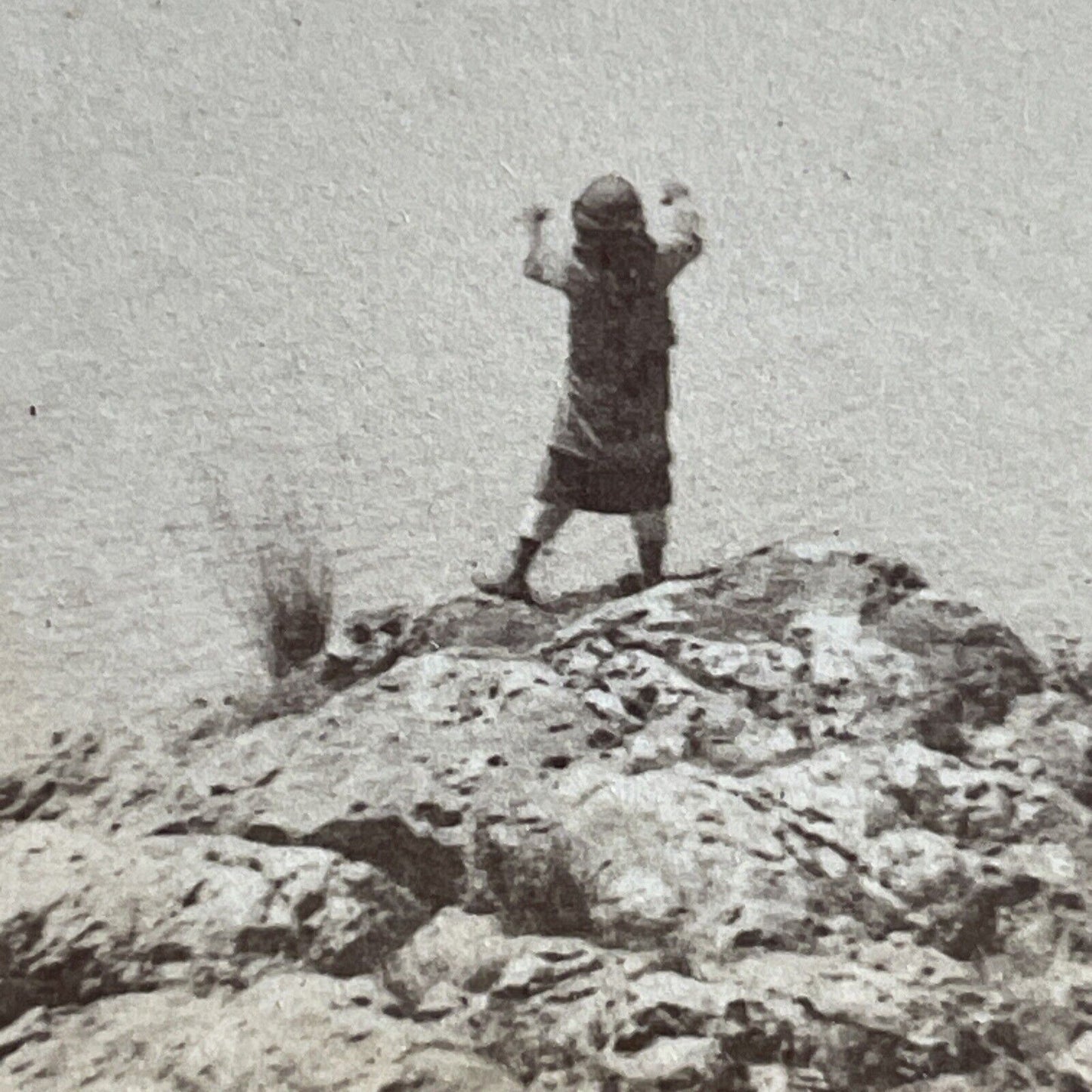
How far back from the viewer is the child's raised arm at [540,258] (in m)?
1.74

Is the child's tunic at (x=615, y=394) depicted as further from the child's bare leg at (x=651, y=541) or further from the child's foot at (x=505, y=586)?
the child's foot at (x=505, y=586)

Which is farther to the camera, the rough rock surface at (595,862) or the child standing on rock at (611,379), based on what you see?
the child standing on rock at (611,379)

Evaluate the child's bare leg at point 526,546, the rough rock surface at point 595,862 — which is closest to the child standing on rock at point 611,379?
the child's bare leg at point 526,546

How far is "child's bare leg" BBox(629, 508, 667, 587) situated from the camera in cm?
174

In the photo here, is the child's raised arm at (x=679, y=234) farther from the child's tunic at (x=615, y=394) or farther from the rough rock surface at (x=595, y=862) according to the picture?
the rough rock surface at (x=595, y=862)

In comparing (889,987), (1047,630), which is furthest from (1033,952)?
(1047,630)

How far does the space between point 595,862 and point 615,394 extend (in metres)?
0.60

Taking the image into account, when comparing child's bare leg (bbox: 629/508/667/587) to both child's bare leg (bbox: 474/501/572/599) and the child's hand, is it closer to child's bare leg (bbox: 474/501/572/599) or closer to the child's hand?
child's bare leg (bbox: 474/501/572/599)

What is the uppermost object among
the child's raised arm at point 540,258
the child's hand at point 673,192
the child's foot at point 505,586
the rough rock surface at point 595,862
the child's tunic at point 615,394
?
the child's hand at point 673,192

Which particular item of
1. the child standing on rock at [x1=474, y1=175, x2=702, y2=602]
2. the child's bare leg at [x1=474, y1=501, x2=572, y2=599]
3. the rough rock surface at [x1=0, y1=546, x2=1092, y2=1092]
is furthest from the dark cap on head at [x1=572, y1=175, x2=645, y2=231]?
the rough rock surface at [x1=0, y1=546, x2=1092, y2=1092]

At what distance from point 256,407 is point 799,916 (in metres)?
0.92

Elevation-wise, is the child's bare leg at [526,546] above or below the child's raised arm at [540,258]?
below

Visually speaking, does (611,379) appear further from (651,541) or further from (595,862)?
(595,862)

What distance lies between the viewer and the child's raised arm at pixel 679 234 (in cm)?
173
